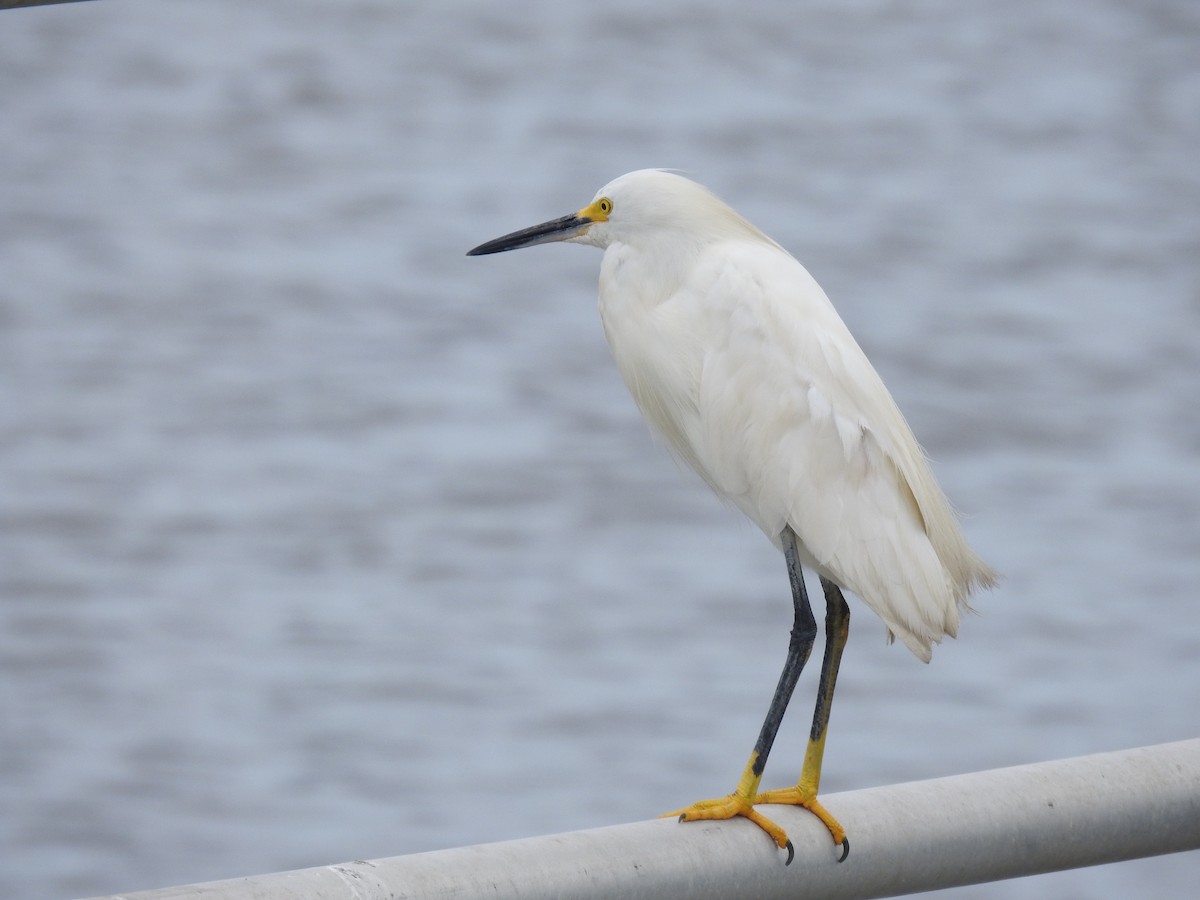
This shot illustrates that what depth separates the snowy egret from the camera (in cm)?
167

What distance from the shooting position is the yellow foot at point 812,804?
1.12 m

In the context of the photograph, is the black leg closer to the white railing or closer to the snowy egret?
the snowy egret

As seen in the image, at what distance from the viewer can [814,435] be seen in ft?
5.55

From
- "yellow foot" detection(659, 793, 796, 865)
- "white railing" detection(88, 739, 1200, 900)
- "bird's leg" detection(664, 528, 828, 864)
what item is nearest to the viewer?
"white railing" detection(88, 739, 1200, 900)

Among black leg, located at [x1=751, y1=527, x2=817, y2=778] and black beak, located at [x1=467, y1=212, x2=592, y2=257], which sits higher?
black beak, located at [x1=467, y1=212, x2=592, y2=257]

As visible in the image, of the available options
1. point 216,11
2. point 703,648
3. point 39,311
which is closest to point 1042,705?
point 703,648

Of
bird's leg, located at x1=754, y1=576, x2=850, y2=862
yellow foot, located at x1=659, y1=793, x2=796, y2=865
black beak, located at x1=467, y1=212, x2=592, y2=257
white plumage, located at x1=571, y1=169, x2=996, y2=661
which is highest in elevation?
black beak, located at x1=467, y1=212, x2=592, y2=257

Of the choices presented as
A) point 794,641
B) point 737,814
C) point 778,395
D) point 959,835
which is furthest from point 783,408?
point 959,835

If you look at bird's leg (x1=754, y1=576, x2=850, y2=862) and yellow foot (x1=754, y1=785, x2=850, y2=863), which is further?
bird's leg (x1=754, y1=576, x2=850, y2=862)

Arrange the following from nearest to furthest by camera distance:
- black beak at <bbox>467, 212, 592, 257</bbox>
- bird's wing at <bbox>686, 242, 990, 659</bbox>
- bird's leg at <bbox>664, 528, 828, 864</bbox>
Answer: bird's leg at <bbox>664, 528, 828, 864</bbox>, bird's wing at <bbox>686, 242, 990, 659</bbox>, black beak at <bbox>467, 212, 592, 257</bbox>

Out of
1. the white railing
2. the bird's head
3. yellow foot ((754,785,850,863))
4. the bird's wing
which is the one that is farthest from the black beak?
the white railing

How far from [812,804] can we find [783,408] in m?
0.48

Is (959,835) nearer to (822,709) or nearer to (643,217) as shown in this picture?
(822,709)

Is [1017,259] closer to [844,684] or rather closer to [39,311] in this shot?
[844,684]
